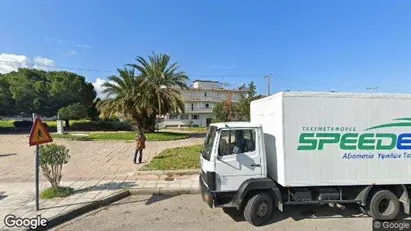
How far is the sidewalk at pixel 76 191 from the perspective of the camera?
6.09m

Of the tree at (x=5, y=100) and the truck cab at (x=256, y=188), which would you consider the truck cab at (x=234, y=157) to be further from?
the tree at (x=5, y=100)

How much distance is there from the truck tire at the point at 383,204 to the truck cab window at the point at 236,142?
9.26ft

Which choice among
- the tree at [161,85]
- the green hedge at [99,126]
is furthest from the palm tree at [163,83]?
the green hedge at [99,126]

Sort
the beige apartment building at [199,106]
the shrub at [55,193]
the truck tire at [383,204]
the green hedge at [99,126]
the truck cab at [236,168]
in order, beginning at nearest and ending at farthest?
the truck cab at [236,168], the truck tire at [383,204], the shrub at [55,193], the green hedge at [99,126], the beige apartment building at [199,106]

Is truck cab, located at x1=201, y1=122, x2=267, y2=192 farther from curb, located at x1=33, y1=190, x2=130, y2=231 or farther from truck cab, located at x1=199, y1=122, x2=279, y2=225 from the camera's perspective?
curb, located at x1=33, y1=190, x2=130, y2=231

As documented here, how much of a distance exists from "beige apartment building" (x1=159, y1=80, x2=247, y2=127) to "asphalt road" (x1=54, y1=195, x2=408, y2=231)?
4710 cm

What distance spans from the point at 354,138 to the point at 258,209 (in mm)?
2492

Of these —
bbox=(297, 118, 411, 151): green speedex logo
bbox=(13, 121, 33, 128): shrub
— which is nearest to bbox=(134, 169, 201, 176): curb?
bbox=(297, 118, 411, 151): green speedex logo

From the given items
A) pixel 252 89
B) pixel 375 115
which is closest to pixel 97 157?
pixel 375 115

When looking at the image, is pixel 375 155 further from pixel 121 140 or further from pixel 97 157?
pixel 121 140

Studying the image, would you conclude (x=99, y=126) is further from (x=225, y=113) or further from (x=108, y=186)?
(x=108, y=186)

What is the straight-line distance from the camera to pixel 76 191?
7.57m

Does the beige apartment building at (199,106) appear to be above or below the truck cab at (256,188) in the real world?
above

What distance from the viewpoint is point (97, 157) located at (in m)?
14.0
